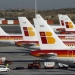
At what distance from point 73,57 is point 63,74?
413 cm

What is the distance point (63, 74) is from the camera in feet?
178

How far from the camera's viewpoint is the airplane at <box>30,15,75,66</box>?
51.0 m

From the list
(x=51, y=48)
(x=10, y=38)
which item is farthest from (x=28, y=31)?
(x=51, y=48)

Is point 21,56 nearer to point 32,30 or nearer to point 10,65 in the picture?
point 32,30

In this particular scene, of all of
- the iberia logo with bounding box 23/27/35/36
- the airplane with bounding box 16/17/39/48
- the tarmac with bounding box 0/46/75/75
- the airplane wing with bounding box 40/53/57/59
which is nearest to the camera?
the airplane wing with bounding box 40/53/57/59

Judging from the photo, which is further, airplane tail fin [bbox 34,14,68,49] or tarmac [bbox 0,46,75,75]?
tarmac [bbox 0,46,75,75]

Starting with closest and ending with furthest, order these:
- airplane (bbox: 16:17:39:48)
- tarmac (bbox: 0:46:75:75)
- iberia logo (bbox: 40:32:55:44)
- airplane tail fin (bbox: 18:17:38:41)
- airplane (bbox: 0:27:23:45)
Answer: iberia logo (bbox: 40:32:55:44) < tarmac (bbox: 0:46:75:75) < airplane (bbox: 16:17:39:48) < airplane tail fin (bbox: 18:17:38:41) < airplane (bbox: 0:27:23:45)

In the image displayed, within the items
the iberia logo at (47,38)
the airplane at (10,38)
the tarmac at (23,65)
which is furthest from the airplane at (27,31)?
the iberia logo at (47,38)

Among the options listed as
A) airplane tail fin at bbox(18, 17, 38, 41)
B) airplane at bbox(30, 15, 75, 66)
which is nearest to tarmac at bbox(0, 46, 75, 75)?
airplane tail fin at bbox(18, 17, 38, 41)

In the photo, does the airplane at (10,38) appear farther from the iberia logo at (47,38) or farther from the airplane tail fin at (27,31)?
the iberia logo at (47,38)

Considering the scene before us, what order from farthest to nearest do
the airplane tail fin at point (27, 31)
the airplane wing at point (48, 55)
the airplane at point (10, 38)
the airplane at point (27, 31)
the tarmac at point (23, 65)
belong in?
the airplane at point (10, 38), the airplane tail fin at point (27, 31), the airplane at point (27, 31), the tarmac at point (23, 65), the airplane wing at point (48, 55)

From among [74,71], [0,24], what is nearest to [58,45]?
[74,71]

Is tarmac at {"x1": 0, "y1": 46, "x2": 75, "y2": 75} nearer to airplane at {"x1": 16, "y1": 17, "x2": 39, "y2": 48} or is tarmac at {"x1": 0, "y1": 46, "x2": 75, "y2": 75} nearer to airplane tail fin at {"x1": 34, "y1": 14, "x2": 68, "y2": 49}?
airplane at {"x1": 16, "y1": 17, "x2": 39, "y2": 48}

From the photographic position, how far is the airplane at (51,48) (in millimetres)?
51000
